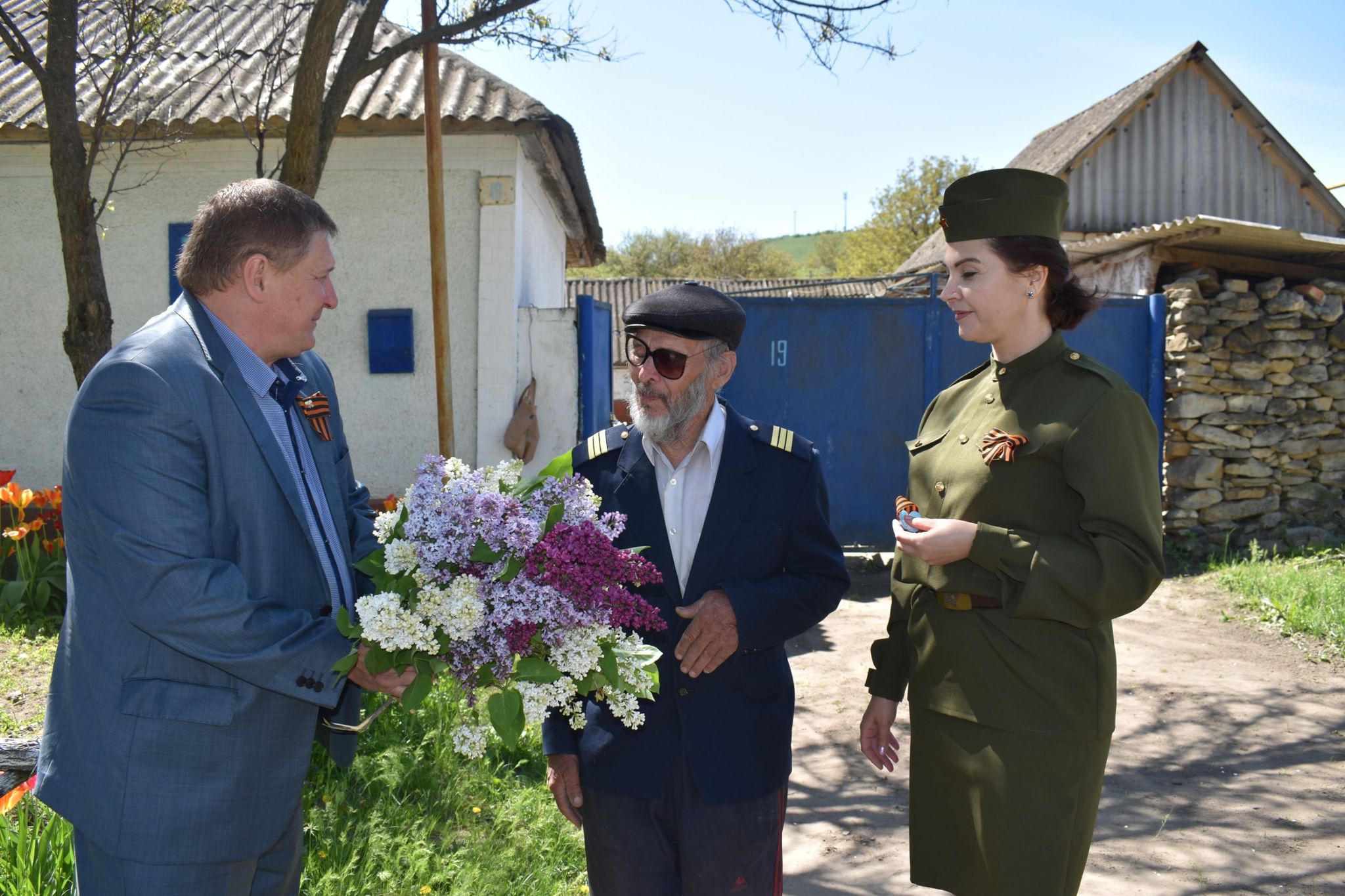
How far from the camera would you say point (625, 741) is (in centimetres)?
212

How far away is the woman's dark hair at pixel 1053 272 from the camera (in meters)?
2.13

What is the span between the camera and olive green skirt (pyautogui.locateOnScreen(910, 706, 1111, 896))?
6.58 feet

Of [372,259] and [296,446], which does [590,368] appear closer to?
[372,259]

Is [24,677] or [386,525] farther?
[24,677]

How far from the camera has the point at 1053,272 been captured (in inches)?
85.2

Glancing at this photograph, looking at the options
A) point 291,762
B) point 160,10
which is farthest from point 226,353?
point 160,10

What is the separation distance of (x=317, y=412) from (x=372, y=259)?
5.80 m

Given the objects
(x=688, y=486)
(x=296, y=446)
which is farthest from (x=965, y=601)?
(x=296, y=446)

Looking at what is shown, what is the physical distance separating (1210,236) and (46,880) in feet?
28.5

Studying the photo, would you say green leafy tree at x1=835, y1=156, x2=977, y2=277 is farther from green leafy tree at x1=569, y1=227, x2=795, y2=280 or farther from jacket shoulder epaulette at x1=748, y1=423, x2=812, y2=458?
jacket shoulder epaulette at x1=748, y1=423, x2=812, y2=458

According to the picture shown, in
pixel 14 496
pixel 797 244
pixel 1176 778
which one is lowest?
pixel 1176 778

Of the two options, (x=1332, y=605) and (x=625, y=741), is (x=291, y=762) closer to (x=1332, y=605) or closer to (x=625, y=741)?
(x=625, y=741)

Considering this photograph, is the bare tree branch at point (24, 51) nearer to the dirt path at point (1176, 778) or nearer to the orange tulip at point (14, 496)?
the orange tulip at point (14, 496)

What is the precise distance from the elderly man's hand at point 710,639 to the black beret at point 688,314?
627mm
